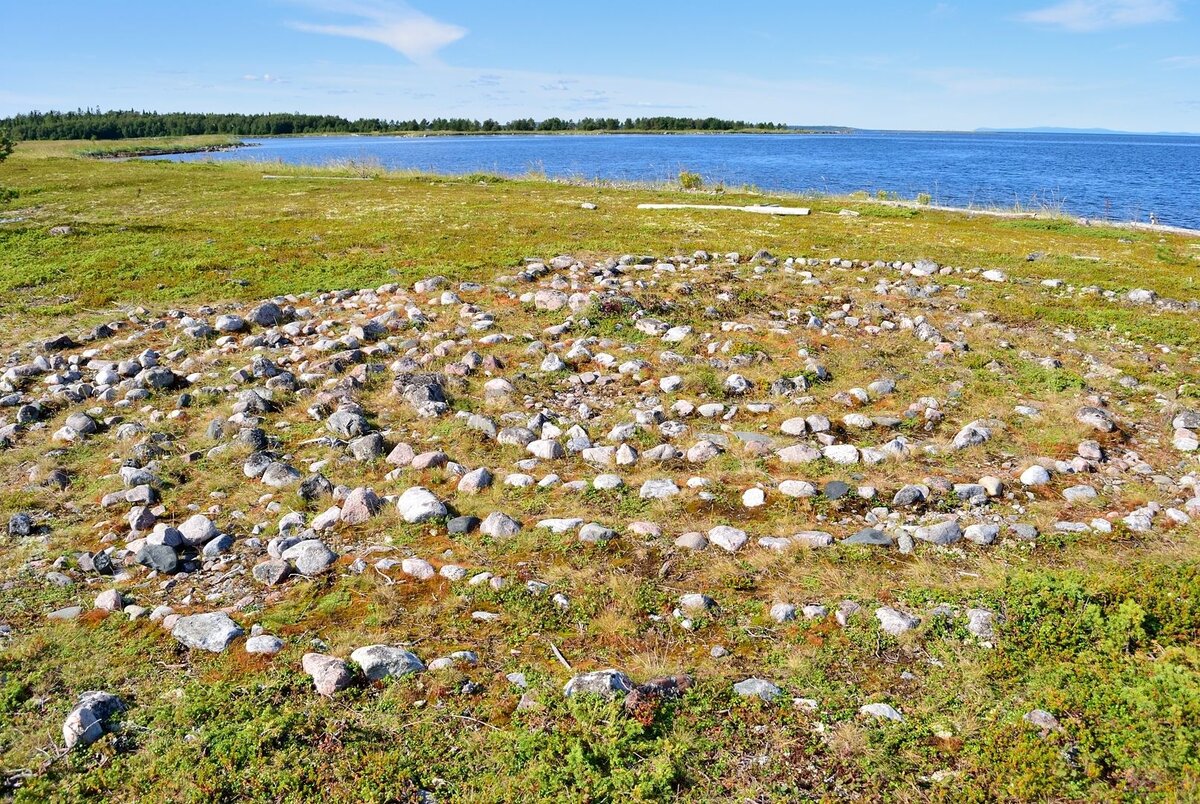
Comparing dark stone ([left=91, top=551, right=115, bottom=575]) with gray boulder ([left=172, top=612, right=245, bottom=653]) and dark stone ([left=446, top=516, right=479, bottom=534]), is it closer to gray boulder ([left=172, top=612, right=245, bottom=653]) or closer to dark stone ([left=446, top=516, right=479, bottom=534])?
gray boulder ([left=172, top=612, right=245, bottom=653])

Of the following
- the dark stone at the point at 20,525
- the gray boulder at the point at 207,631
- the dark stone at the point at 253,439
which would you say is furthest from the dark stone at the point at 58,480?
the gray boulder at the point at 207,631

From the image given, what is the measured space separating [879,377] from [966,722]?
682 centimetres

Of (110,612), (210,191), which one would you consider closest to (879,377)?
(110,612)

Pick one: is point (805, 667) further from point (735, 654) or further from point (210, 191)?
point (210, 191)

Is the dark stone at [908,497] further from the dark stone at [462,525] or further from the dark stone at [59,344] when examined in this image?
the dark stone at [59,344]

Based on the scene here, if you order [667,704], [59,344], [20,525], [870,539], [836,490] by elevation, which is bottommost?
[667,704]

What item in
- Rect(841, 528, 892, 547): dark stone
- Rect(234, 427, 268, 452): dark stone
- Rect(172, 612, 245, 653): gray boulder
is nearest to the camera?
Rect(172, 612, 245, 653): gray boulder

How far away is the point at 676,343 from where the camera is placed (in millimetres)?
11938

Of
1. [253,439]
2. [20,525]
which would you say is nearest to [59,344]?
[253,439]

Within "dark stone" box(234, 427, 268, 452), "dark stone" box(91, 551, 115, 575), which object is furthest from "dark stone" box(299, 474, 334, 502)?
"dark stone" box(91, 551, 115, 575)

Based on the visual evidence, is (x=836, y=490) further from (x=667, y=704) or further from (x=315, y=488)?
(x=315, y=488)

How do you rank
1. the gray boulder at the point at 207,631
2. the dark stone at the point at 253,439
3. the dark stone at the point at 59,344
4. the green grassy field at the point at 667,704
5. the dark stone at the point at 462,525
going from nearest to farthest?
the green grassy field at the point at 667,704 → the gray boulder at the point at 207,631 → the dark stone at the point at 462,525 → the dark stone at the point at 253,439 → the dark stone at the point at 59,344

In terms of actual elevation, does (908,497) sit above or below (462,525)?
above

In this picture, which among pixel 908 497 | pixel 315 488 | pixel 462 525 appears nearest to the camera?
pixel 462 525
